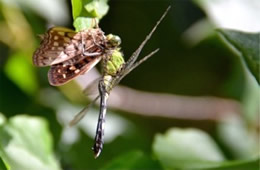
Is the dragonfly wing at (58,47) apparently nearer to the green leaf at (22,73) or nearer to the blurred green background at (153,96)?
the blurred green background at (153,96)

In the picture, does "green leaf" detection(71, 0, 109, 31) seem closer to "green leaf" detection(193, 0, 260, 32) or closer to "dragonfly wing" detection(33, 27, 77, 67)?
"dragonfly wing" detection(33, 27, 77, 67)

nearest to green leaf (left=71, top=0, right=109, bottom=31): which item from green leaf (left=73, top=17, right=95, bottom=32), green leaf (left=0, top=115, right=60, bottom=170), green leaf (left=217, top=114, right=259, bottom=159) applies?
green leaf (left=73, top=17, right=95, bottom=32)

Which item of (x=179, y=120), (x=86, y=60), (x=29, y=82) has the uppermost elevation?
(x=86, y=60)

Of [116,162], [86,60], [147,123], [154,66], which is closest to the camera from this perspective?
[86,60]

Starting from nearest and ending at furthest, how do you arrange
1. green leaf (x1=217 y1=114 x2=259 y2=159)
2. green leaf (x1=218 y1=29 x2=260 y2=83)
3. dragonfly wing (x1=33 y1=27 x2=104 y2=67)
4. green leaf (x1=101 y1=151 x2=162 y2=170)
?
dragonfly wing (x1=33 y1=27 x2=104 y2=67)
green leaf (x1=218 y1=29 x2=260 y2=83)
green leaf (x1=101 y1=151 x2=162 y2=170)
green leaf (x1=217 y1=114 x2=259 y2=159)

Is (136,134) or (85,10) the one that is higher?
(85,10)

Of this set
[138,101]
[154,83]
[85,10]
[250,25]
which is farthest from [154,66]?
[85,10]

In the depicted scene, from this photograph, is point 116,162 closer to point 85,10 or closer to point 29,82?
point 85,10

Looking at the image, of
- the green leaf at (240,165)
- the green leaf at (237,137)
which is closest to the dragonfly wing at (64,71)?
the green leaf at (240,165)
